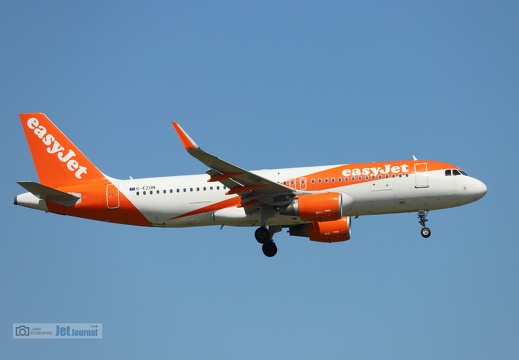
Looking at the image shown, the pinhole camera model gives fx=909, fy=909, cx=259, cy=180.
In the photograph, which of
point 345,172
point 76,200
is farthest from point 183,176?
point 345,172

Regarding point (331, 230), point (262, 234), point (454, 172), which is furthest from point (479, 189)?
point (262, 234)

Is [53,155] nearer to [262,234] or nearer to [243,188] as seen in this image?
[243,188]

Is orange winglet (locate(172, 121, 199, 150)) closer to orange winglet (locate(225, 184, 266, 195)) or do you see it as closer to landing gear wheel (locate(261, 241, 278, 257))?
orange winglet (locate(225, 184, 266, 195))

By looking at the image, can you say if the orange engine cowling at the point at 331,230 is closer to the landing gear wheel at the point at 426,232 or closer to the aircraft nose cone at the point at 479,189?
the landing gear wheel at the point at 426,232

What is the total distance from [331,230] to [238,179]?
21.8ft

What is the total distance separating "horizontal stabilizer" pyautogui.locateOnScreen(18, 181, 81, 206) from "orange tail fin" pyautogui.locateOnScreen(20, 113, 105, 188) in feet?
5.65

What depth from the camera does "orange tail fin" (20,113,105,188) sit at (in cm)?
5134

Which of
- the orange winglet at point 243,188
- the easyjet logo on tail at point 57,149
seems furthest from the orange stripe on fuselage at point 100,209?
the orange winglet at point 243,188

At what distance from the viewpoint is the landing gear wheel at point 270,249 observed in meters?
49.6

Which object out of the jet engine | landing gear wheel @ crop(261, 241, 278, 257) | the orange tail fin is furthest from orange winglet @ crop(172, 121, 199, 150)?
the orange tail fin

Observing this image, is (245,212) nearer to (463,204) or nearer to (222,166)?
(222,166)

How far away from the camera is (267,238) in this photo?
4881 centimetres

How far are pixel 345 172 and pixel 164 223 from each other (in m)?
10.2

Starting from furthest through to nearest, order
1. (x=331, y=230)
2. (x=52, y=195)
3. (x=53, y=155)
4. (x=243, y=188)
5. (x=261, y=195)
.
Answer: (x=53, y=155), (x=331, y=230), (x=52, y=195), (x=261, y=195), (x=243, y=188)
